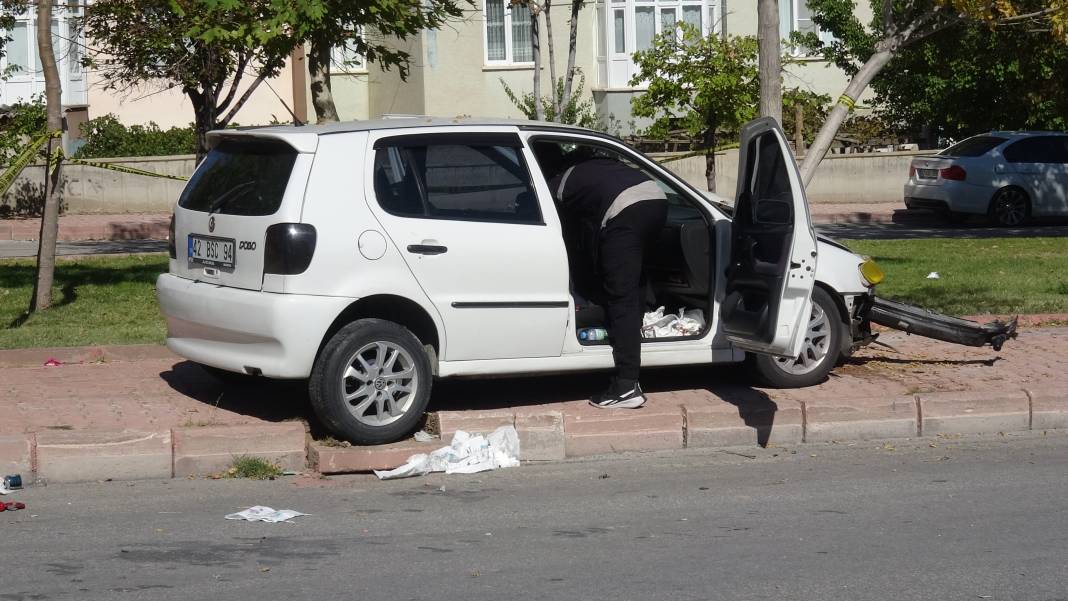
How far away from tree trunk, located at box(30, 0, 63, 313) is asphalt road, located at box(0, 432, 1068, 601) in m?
4.93

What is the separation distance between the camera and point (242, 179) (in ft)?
24.0

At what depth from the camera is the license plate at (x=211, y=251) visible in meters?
7.17

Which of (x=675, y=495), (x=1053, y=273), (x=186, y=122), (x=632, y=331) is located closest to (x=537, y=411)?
(x=632, y=331)

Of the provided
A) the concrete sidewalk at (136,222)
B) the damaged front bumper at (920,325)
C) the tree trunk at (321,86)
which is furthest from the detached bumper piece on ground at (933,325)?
the concrete sidewalk at (136,222)

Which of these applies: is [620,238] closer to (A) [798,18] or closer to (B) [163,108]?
(B) [163,108]

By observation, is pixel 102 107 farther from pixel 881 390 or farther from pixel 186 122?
pixel 881 390

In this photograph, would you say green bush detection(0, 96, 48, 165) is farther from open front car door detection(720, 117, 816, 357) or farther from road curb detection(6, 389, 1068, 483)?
open front car door detection(720, 117, 816, 357)

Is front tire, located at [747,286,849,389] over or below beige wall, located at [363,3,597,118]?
below

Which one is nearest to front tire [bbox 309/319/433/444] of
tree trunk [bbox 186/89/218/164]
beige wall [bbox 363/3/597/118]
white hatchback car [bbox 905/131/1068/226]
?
tree trunk [bbox 186/89/218/164]

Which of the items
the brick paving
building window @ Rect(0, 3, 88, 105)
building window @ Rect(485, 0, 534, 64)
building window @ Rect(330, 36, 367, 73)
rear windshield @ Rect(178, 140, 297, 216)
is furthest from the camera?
building window @ Rect(0, 3, 88, 105)

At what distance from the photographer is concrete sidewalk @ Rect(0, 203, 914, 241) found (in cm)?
2070

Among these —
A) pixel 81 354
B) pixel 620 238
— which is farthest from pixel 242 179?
pixel 81 354

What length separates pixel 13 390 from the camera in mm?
8000

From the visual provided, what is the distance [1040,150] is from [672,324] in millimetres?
16282
